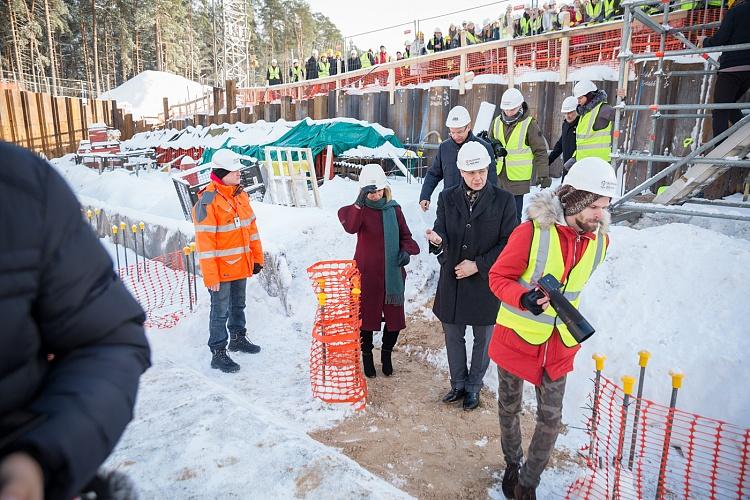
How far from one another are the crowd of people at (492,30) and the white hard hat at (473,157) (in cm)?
935

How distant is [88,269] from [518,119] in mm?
5437

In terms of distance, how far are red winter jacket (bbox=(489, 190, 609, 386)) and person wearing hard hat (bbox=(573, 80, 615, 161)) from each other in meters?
3.64

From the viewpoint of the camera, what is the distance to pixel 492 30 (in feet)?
48.7

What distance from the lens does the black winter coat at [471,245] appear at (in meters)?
3.92

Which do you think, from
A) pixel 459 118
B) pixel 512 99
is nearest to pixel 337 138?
pixel 512 99

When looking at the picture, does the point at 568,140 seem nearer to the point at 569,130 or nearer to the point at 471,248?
the point at 569,130

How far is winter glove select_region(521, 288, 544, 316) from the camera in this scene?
8.56ft

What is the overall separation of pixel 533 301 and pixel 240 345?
361 centimetres

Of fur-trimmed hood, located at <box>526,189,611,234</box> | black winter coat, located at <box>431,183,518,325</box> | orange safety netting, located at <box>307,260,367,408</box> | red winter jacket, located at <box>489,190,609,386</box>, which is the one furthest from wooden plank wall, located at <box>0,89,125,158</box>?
fur-trimmed hood, located at <box>526,189,611,234</box>

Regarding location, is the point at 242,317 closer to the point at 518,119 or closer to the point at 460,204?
the point at 460,204

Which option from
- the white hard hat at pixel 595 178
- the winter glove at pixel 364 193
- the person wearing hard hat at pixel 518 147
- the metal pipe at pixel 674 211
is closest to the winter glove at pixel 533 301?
the white hard hat at pixel 595 178

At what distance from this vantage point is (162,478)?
2.42 metres

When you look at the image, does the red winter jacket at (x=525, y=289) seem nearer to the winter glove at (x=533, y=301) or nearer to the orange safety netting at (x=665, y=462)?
the winter glove at (x=533, y=301)

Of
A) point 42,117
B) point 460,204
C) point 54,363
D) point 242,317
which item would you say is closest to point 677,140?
point 460,204
